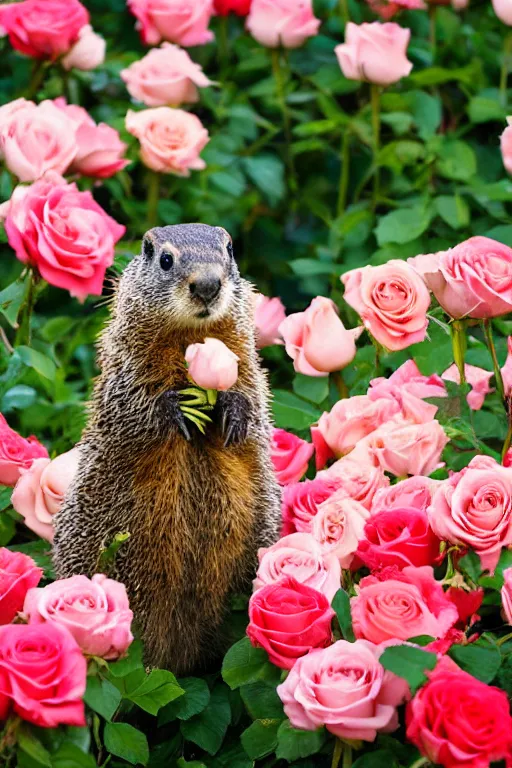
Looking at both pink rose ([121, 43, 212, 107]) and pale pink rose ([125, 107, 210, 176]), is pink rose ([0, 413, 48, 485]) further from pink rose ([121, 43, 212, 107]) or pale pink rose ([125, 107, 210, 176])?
pink rose ([121, 43, 212, 107])

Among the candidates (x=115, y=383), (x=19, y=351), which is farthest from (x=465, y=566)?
(x=19, y=351)

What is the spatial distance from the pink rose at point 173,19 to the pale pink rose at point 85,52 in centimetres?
23

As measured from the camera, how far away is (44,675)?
1656mm

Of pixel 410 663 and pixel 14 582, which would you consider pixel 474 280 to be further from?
pixel 14 582

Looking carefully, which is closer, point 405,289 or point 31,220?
point 405,289

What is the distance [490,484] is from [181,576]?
0.59m

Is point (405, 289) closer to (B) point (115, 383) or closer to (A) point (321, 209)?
(B) point (115, 383)

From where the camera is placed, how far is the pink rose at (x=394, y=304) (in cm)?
213

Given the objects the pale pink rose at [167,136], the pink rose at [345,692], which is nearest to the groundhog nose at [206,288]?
the pink rose at [345,692]

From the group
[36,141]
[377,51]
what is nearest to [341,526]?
[36,141]

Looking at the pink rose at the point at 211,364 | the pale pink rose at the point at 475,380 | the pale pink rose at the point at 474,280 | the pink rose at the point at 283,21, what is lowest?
the pink rose at the point at 283,21

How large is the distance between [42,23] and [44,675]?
1932 mm

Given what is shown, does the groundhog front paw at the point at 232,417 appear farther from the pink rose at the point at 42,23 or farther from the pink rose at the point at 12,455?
the pink rose at the point at 42,23

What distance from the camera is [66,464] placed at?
2.30 metres
